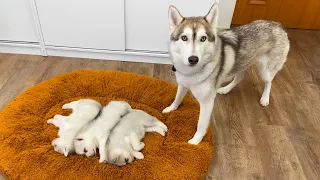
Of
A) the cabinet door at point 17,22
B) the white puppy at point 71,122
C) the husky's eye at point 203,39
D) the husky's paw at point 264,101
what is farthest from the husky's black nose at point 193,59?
the cabinet door at point 17,22

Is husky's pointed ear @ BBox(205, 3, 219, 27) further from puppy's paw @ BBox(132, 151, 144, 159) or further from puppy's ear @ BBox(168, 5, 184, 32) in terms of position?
puppy's paw @ BBox(132, 151, 144, 159)

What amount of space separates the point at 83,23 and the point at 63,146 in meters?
1.33

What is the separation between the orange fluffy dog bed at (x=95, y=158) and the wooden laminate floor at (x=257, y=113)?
0.24m

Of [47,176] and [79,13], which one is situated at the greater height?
[79,13]

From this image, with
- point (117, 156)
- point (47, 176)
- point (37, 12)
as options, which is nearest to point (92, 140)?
point (117, 156)

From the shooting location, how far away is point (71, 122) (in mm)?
1915

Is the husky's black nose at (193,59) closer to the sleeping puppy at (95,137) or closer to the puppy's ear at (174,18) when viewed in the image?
the puppy's ear at (174,18)

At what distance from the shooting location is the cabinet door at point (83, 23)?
2.62m

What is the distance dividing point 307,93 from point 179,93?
1.40 m

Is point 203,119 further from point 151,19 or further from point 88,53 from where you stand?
point 88,53

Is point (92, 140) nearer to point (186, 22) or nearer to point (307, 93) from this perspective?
point (186, 22)

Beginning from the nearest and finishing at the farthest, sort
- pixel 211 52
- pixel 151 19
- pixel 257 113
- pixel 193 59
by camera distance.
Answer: pixel 193 59
pixel 211 52
pixel 257 113
pixel 151 19

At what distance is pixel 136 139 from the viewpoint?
1.94m

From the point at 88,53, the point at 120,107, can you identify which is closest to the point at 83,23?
the point at 88,53
